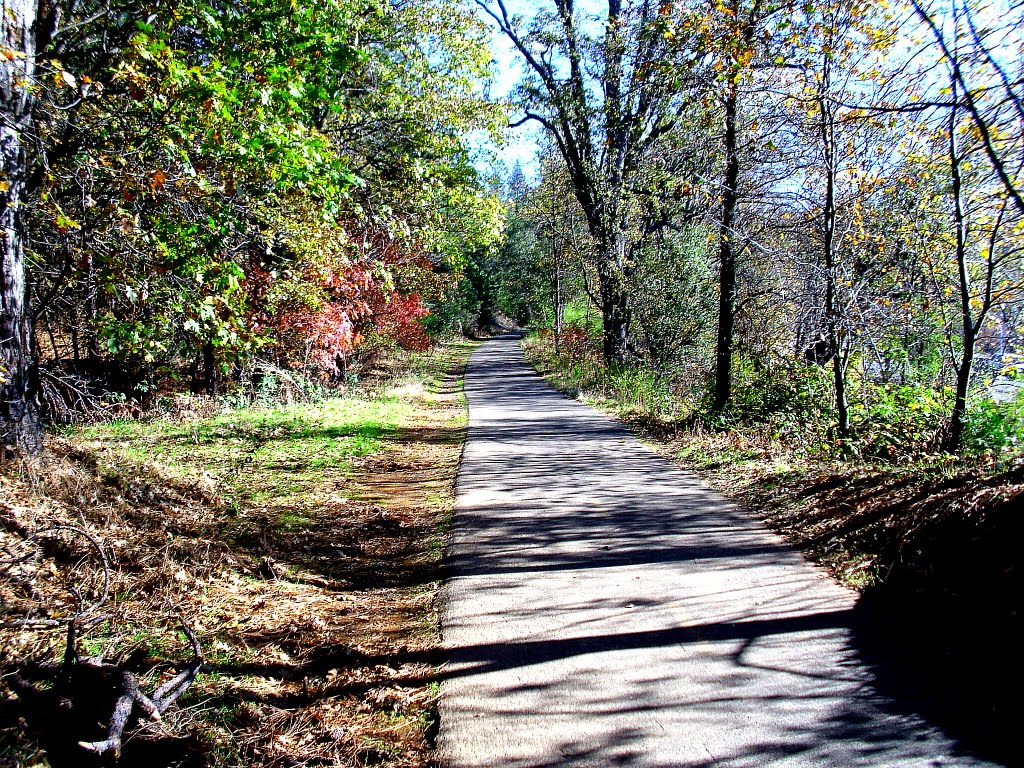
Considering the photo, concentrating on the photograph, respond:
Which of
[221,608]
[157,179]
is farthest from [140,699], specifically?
[157,179]

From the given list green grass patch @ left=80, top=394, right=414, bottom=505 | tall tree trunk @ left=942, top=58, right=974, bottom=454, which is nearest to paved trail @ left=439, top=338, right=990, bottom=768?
green grass patch @ left=80, top=394, right=414, bottom=505

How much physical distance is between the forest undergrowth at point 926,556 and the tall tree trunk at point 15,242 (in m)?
6.89

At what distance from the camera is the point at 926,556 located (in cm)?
463

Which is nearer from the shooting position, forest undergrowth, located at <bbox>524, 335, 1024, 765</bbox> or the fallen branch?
the fallen branch

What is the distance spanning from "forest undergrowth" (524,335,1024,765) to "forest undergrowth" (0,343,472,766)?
9.05 ft

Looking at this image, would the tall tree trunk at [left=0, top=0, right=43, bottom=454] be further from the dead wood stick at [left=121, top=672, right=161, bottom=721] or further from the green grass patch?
the dead wood stick at [left=121, top=672, right=161, bottom=721]

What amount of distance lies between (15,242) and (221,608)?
396 cm

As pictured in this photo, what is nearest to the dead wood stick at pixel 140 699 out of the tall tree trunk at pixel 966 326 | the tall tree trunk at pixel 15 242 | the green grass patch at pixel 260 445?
the green grass patch at pixel 260 445

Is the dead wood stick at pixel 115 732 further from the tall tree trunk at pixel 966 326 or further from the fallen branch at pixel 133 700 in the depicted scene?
the tall tree trunk at pixel 966 326

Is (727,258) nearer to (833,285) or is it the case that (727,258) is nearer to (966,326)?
(833,285)

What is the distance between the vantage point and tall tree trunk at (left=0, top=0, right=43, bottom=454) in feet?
17.2

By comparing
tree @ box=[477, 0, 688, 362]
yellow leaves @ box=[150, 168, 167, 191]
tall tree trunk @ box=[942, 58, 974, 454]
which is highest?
tree @ box=[477, 0, 688, 362]

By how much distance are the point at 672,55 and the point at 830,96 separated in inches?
106

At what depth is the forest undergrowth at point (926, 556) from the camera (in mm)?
3369
